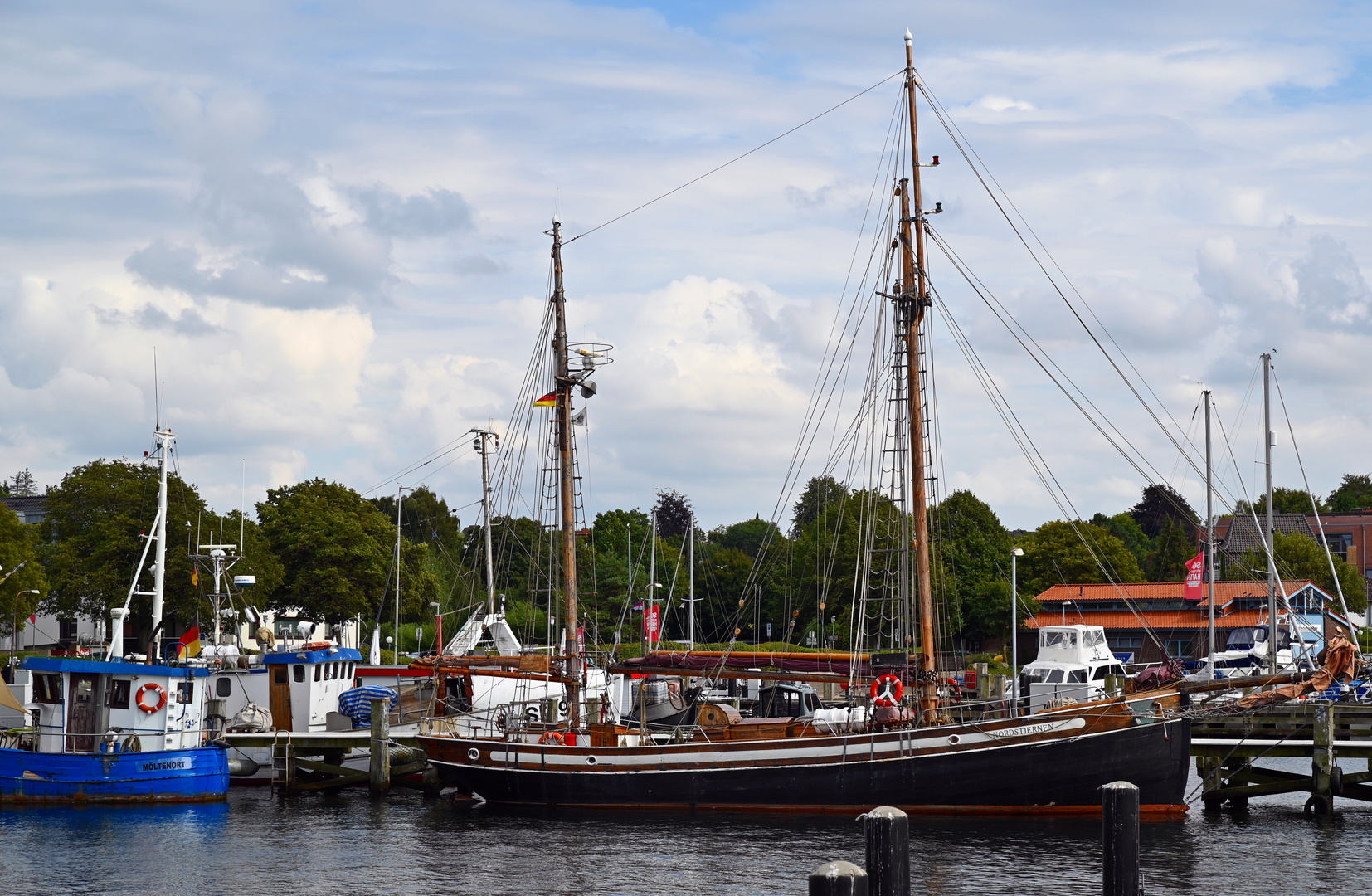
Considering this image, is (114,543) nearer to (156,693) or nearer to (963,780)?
(156,693)

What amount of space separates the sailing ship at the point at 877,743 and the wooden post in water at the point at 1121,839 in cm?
1746

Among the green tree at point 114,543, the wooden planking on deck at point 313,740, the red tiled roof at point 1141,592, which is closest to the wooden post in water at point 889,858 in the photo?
the wooden planking on deck at point 313,740

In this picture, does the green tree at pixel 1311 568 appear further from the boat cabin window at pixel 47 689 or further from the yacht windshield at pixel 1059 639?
the boat cabin window at pixel 47 689

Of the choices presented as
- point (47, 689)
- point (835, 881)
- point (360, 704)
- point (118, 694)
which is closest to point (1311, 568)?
point (360, 704)

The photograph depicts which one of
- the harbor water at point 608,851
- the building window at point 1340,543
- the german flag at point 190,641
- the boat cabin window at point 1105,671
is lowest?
the harbor water at point 608,851

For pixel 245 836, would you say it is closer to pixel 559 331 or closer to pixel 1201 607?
pixel 559 331

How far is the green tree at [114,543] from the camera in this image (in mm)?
69062

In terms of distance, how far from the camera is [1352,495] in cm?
16400

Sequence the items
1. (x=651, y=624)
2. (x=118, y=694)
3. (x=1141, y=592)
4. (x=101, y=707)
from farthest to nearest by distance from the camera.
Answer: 1. (x=1141, y=592)
2. (x=651, y=624)
3. (x=118, y=694)
4. (x=101, y=707)

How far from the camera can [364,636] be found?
94.3 metres

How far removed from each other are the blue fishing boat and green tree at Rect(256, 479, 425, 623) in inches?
1380

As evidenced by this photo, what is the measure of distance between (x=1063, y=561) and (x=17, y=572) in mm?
70933

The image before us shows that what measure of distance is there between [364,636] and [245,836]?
2325 inches

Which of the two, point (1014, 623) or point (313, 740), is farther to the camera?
point (1014, 623)
